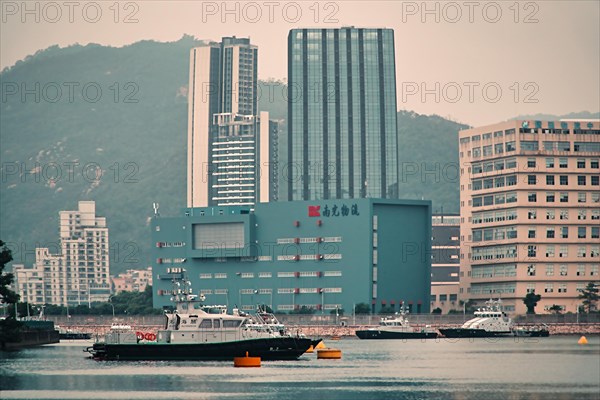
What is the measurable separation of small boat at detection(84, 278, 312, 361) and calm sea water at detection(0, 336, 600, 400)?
53.9 inches

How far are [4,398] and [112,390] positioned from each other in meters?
10.9

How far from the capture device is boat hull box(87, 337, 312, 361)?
15625 centimetres

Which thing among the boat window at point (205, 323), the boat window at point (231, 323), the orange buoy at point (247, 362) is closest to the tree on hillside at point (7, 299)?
the boat window at point (205, 323)

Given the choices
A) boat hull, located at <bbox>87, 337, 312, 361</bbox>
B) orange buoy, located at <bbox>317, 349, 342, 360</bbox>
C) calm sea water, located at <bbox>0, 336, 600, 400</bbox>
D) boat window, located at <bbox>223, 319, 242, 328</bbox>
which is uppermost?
boat window, located at <bbox>223, 319, 242, 328</bbox>

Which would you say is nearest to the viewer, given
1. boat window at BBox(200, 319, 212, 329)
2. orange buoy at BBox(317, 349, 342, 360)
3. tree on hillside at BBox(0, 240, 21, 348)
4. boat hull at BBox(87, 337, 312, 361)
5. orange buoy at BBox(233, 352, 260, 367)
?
orange buoy at BBox(233, 352, 260, 367)

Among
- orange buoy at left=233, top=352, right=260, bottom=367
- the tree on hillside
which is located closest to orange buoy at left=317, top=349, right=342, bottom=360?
orange buoy at left=233, top=352, right=260, bottom=367

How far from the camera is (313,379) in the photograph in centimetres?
13350

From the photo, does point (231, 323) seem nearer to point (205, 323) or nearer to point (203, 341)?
point (205, 323)

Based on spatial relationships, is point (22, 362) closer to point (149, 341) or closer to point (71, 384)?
point (149, 341)

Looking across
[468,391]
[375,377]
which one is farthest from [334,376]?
[468,391]

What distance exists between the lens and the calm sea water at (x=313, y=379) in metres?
115

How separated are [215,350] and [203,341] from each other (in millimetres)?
1748

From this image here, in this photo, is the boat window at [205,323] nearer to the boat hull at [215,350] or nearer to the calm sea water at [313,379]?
the boat hull at [215,350]

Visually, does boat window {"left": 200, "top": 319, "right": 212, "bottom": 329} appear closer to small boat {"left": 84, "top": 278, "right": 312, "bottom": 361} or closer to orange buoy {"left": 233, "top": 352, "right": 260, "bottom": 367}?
small boat {"left": 84, "top": 278, "right": 312, "bottom": 361}
